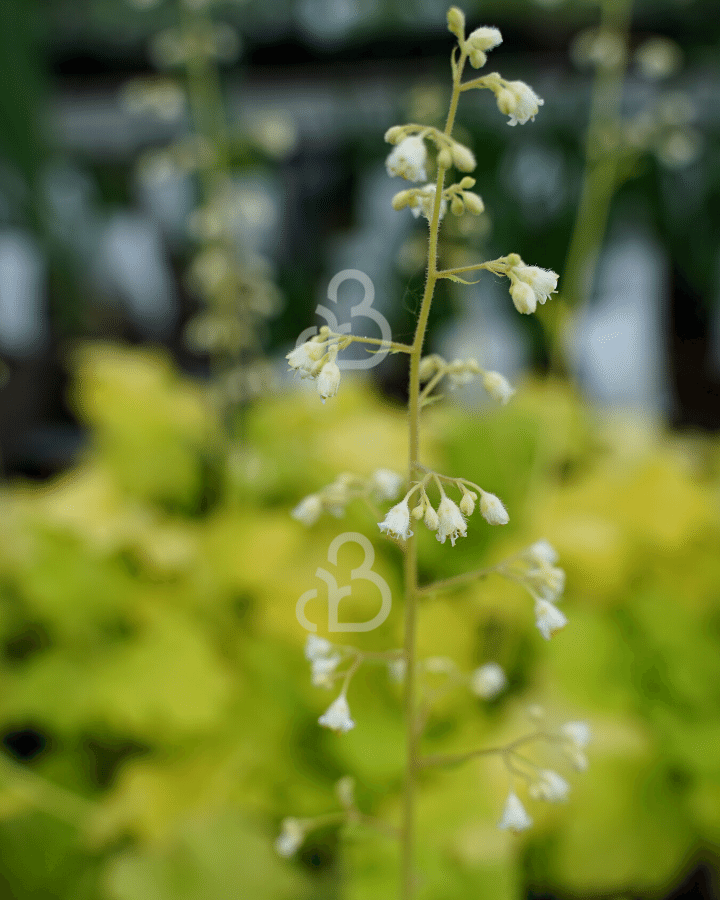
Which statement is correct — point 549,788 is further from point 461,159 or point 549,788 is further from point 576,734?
point 461,159

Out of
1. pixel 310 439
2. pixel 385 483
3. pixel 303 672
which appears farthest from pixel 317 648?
pixel 310 439

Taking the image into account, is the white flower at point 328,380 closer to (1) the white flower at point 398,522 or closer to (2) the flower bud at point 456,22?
(1) the white flower at point 398,522

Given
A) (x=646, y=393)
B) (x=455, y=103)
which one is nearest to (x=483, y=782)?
(x=455, y=103)

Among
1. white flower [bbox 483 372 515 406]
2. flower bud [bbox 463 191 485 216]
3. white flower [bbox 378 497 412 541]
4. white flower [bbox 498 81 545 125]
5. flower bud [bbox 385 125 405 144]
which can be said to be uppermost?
white flower [bbox 498 81 545 125]

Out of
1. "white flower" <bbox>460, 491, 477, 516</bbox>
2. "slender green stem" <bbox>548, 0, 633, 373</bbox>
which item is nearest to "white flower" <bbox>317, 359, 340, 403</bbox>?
"white flower" <bbox>460, 491, 477, 516</bbox>

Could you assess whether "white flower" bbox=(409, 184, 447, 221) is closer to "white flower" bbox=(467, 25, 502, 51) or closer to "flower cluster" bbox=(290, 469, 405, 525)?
"white flower" bbox=(467, 25, 502, 51)
